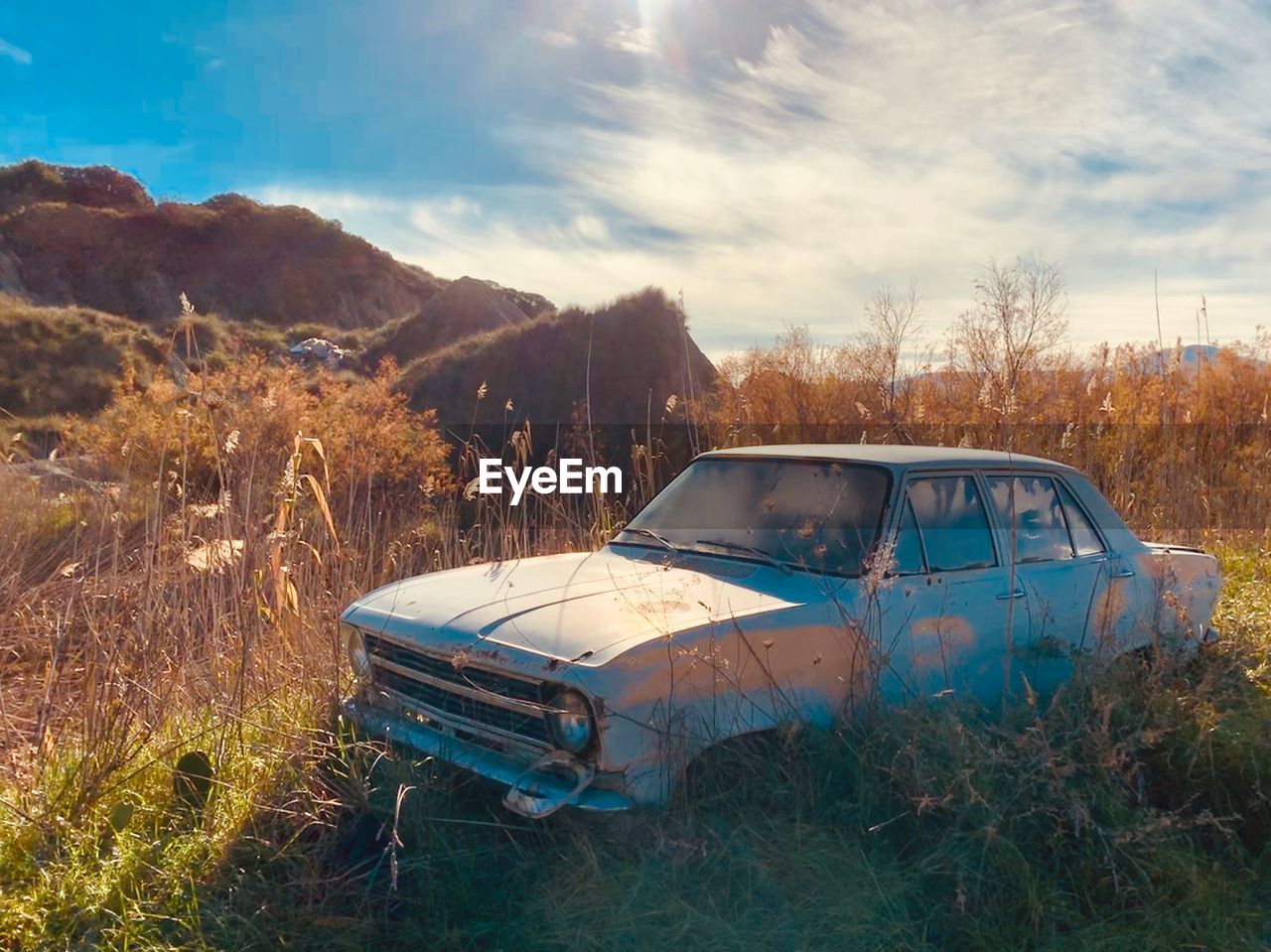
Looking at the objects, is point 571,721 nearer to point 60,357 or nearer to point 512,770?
point 512,770

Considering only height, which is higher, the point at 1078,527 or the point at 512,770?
the point at 1078,527

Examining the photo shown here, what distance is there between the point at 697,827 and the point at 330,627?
102 inches

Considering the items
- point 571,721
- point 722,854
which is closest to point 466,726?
point 571,721

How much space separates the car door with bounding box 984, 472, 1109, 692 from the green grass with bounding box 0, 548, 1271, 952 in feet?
1.75

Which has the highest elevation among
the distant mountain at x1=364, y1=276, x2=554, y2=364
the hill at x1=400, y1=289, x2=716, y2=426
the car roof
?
the distant mountain at x1=364, y1=276, x2=554, y2=364

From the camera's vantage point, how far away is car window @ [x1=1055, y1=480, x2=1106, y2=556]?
4.80 metres

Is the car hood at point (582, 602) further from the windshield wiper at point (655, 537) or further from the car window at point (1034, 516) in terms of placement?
the car window at point (1034, 516)

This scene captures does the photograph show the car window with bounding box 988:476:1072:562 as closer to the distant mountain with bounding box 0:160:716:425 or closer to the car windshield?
the car windshield

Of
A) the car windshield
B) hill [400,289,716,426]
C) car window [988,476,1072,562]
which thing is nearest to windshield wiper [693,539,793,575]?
the car windshield

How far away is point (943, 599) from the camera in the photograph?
13.2ft

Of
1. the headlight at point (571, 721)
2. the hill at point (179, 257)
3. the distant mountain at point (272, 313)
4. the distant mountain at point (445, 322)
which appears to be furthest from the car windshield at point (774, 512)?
the hill at point (179, 257)

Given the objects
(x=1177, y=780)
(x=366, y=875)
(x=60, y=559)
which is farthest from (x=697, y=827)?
(x=60, y=559)

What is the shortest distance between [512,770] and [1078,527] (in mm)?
2986

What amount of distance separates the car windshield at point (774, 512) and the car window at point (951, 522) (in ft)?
0.68
